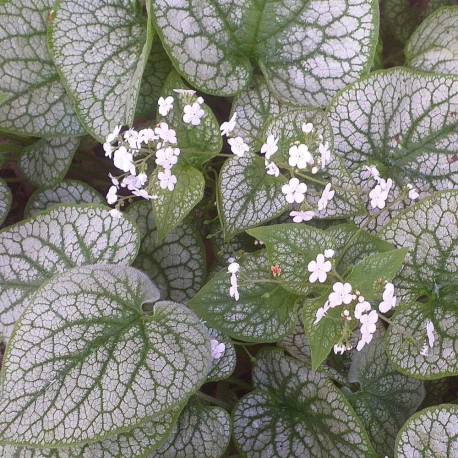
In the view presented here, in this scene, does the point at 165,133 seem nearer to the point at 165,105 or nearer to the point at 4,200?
the point at 165,105

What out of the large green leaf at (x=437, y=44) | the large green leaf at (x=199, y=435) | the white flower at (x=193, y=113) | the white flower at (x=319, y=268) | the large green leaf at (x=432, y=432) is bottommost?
the large green leaf at (x=199, y=435)

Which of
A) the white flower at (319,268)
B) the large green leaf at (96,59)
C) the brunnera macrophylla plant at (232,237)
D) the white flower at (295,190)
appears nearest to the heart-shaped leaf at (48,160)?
the brunnera macrophylla plant at (232,237)

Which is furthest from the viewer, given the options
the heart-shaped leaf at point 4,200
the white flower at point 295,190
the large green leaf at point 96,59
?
the heart-shaped leaf at point 4,200

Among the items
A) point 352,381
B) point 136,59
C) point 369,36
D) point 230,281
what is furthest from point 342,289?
point 136,59

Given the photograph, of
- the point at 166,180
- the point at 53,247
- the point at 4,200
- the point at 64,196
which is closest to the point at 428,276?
the point at 166,180

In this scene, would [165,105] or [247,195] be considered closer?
[165,105]

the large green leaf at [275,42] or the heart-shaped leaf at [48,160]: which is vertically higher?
the large green leaf at [275,42]

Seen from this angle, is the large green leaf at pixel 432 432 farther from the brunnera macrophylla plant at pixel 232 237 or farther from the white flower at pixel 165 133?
the white flower at pixel 165 133
